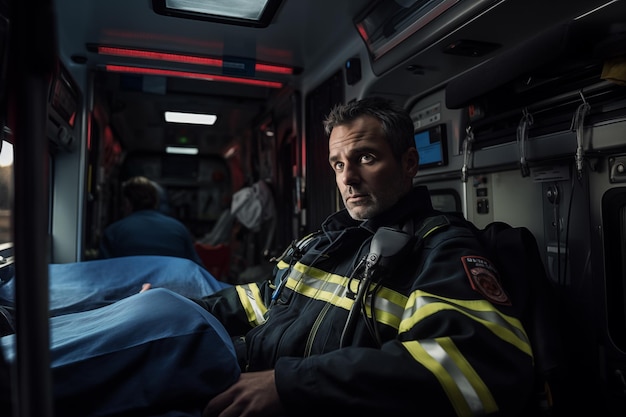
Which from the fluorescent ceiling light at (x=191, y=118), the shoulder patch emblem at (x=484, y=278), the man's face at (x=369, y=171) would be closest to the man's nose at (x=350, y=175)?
the man's face at (x=369, y=171)

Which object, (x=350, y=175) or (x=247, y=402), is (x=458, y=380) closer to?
(x=247, y=402)

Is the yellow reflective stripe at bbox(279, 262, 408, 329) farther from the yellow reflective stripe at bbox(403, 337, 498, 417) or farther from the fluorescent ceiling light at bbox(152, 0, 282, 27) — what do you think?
the fluorescent ceiling light at bbox(152, 0, 282, 27)

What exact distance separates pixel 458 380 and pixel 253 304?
109cm

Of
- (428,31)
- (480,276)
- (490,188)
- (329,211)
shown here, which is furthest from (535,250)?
(329,211)

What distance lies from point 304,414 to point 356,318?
1.16ft

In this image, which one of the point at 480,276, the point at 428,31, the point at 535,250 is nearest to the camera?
the point at 480,276

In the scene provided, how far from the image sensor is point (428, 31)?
2092mm

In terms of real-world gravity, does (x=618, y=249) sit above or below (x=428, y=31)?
below

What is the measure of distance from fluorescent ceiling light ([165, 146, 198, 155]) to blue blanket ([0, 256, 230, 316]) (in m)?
5.27

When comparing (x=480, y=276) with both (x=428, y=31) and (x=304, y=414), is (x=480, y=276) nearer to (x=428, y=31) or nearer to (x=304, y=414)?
(x=304, y=414)

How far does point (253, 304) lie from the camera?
76.2 inches

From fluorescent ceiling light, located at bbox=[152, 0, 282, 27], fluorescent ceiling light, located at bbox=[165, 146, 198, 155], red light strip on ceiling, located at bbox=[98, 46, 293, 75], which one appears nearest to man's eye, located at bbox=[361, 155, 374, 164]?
fluorescent ceiling light, located at bbox=[152, 0, 282, 27]

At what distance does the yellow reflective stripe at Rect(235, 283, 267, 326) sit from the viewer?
6.23ft

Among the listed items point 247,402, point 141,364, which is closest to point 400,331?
point 247,402
